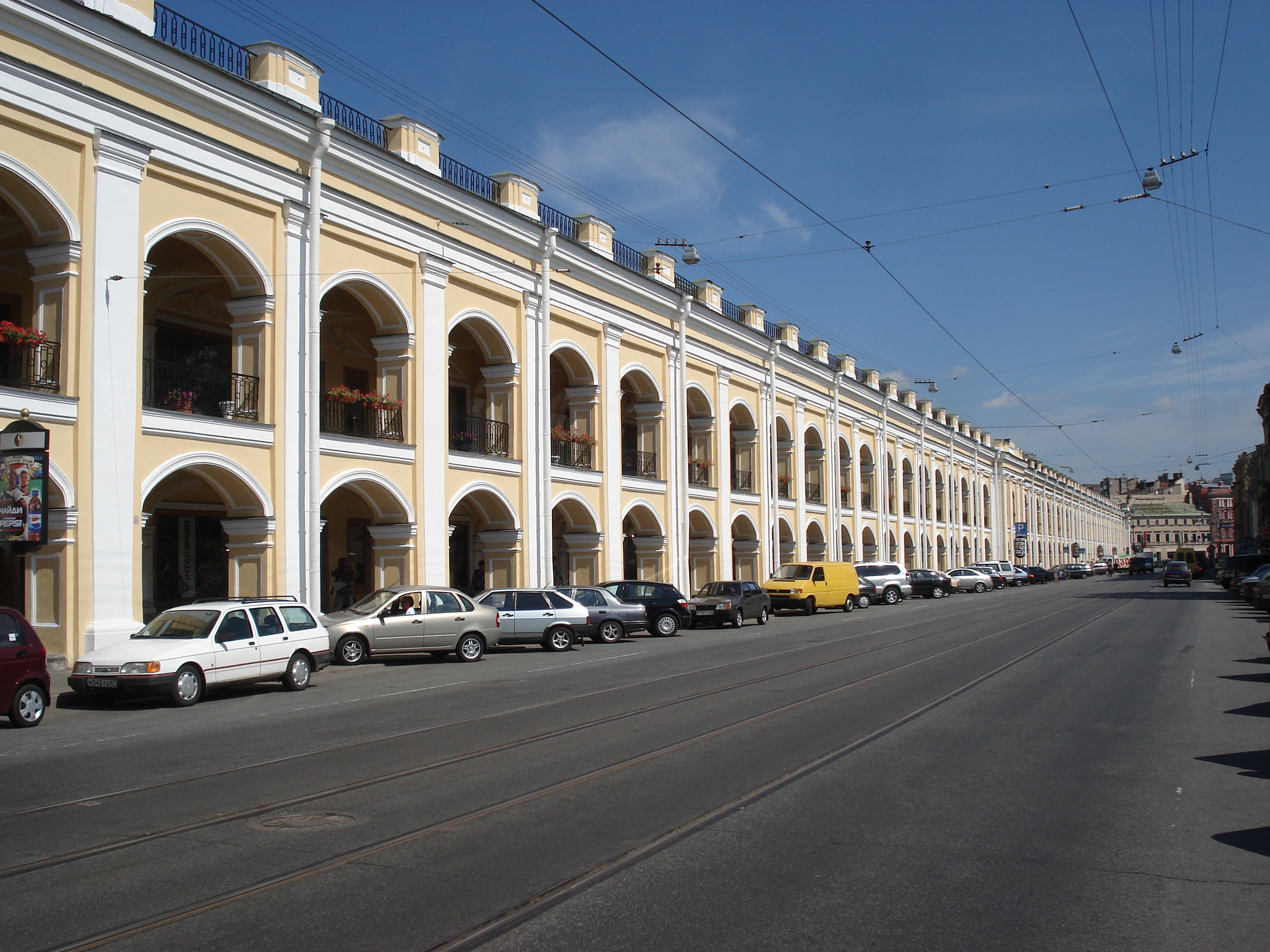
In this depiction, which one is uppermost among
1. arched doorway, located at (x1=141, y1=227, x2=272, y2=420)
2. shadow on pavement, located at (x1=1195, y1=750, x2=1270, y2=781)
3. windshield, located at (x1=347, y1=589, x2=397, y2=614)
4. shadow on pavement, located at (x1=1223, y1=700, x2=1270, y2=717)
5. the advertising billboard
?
arched doorway, located at (x1=141, y1=227, x2=272, y2=420)

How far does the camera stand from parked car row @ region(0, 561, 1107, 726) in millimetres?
13430

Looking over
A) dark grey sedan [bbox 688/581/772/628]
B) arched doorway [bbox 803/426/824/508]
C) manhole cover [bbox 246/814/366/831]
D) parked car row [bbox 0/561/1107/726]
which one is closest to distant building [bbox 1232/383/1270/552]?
arched doorway [bbox 803/426/824/508]

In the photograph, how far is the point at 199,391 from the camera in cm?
2173

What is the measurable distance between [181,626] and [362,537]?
517 inches

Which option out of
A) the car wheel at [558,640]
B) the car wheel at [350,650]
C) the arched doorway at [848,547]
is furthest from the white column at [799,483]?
the car wheel at [350,650]

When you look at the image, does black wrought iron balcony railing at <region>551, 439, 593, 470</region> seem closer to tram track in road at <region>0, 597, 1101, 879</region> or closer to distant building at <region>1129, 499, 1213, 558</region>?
tram track in road at <region>0, 597, 1101, 879</region>

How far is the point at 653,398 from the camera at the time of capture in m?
34.8

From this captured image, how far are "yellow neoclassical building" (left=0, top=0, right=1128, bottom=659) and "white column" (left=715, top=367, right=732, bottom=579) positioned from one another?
0.53 ft

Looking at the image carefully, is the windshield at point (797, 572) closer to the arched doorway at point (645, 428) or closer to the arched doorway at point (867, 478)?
the arched doorway at point (645, 428)

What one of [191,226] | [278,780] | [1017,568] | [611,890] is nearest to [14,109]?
[191,226]

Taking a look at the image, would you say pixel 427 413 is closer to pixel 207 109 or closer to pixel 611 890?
pixel 207 109

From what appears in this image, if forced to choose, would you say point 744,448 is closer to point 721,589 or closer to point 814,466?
point 814,466

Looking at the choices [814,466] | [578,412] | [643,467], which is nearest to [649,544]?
[643,467]

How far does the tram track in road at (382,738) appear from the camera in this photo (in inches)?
306
